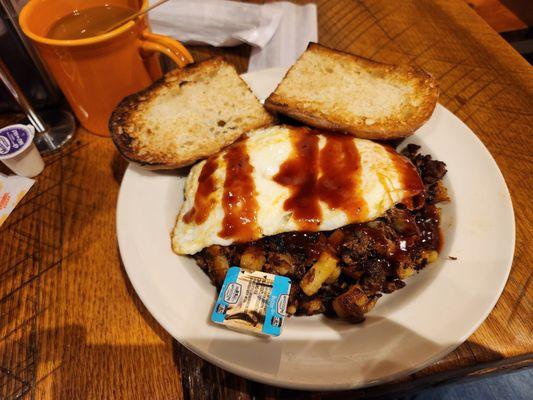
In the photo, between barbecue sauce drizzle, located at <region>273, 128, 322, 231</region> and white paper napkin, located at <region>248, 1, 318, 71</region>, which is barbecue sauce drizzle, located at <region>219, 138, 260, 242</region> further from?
white paper napkin, located at <region>248, 1, 318, 71</region>

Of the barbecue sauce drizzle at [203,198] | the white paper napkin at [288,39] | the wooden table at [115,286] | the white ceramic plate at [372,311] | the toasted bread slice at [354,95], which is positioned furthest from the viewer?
the white paper napkin at [288,39]

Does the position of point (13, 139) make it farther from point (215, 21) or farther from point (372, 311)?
point (372, 311)

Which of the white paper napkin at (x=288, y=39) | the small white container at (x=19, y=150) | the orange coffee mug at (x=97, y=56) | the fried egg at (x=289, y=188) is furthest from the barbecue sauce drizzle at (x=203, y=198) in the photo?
the white paper napkin at (x=288, y=39)

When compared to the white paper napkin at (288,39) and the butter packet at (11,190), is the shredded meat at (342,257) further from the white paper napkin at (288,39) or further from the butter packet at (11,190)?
the white paper napkin at (288,39)

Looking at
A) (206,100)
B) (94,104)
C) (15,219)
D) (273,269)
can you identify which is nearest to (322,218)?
(273,269)

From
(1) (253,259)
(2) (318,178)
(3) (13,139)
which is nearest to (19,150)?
(3) (13,139)

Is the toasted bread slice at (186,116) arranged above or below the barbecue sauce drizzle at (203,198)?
above

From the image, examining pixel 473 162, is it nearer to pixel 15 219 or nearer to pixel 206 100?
pixel 206 100

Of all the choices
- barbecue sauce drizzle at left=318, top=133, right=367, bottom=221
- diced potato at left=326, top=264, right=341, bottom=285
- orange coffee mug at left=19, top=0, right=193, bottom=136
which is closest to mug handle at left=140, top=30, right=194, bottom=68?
orange coffee mug at left=19, top=0, right=193, bottom=136
